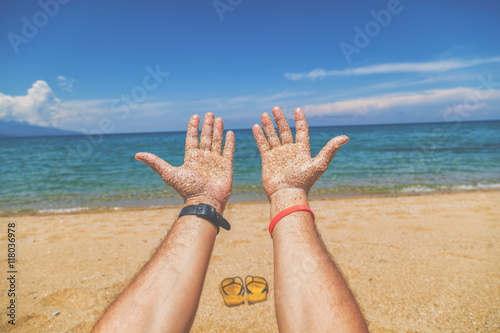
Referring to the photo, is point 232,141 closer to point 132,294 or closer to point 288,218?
point 288,218

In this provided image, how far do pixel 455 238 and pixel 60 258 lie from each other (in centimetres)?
617

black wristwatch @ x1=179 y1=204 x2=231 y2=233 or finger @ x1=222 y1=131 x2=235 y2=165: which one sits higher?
finger @ x1=222 y1=131 x2=235 y2=165

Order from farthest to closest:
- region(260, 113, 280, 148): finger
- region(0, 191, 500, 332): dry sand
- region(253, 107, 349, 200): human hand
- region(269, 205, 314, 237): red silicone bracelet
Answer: region(0, 191, 500, 332): dry sand
region(260, 113, 280, 148): finger
region(253, 107, 349, 200): human hand
region(269, 205, 314, 237): red silicone bracelet

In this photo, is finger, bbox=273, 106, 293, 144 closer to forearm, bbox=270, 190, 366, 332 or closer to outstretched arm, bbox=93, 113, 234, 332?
outstretched arm, bbox=93, 113, 234, 332

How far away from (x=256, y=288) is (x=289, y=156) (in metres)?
1.80

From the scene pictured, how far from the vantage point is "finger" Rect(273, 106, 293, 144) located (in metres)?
2.12

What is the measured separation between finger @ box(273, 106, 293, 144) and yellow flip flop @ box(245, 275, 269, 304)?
1793 millimetres

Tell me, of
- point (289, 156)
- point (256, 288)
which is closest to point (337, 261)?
point (256, 288)

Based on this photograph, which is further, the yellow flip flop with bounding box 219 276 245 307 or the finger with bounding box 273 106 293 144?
the yellow flip flop with bounding box 219 276 245 307

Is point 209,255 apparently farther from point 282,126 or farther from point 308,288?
point 282,126

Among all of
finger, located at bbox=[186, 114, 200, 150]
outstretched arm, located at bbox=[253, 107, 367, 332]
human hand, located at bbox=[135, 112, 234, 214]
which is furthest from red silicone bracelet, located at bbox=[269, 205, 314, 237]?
finger, located at bbox=[186, 114, 200, 150]

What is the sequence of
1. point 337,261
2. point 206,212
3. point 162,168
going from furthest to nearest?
point 337,261 → point 162,168 → point 206,212

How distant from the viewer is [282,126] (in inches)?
85.4

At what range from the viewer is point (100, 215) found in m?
6.91
